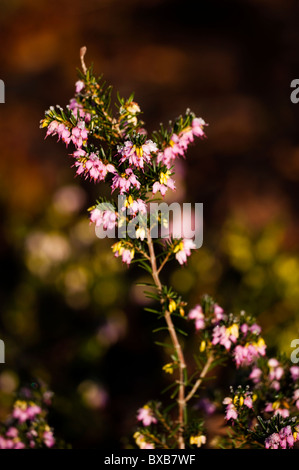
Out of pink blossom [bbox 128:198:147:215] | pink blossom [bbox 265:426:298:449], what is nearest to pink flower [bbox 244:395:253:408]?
pink blossom [bbox 265:426:298:449]

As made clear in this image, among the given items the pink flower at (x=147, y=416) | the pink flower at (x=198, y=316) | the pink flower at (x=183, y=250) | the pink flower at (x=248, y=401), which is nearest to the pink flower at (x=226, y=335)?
the pink flower at (x=198, y=316)

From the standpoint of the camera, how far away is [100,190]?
544cm

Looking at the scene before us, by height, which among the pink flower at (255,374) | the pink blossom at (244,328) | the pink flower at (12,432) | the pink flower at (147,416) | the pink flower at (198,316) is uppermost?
the pink flower at (198,316)

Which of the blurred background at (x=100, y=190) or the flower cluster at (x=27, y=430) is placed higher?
the blurred background at (x=100, y=190)

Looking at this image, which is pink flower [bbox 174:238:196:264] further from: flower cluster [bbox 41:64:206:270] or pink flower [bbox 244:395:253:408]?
pink flower [bbox 244:395:253:408]

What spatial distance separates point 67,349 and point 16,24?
27.4 ft

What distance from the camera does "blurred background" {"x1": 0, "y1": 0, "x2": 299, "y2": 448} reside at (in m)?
3.96

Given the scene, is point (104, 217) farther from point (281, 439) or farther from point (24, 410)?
point (24, 410)

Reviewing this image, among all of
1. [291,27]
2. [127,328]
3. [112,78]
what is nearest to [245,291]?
[127,328]

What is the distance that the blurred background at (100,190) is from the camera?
3961 mm

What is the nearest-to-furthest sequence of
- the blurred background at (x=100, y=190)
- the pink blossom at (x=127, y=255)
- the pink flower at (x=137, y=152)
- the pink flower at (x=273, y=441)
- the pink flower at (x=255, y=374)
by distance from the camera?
the pink flower at (x=137, y=152) < the pink flower at (x=273, y=441) < the pink blossom at (x=127, y=255) < the pink flower at (x=255, y=374) < the blurred background at (x=100, y=190)

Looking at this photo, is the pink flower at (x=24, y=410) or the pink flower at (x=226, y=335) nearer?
the pink flower at (x=226, y=335)

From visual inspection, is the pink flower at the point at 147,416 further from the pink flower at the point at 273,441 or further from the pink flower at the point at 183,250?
the pink flower at the point at 183,250

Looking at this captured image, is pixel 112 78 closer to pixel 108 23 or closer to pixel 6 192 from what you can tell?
pixel 108 23
